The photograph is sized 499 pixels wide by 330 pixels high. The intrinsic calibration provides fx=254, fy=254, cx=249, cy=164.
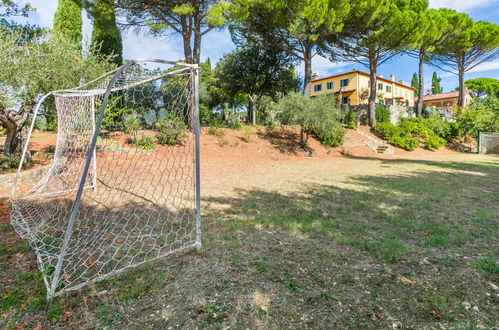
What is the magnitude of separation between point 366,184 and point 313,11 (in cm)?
1094

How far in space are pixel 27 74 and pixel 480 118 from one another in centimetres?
2623

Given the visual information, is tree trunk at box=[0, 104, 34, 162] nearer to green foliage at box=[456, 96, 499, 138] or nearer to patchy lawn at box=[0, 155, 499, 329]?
patchy lawn at box=[0, 155, 499, 329]

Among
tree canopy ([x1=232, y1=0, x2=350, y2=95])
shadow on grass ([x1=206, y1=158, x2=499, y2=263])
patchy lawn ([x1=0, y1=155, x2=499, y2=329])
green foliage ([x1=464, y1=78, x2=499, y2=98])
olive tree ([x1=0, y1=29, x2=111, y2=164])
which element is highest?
green foliage ([x1=464, y1=78, x2=499, y2=98])

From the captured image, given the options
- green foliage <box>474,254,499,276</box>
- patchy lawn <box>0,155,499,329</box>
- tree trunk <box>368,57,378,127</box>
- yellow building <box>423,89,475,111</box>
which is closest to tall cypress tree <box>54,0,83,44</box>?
patchy lawn <box>0,155,499,329</box>

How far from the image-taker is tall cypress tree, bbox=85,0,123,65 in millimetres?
12094

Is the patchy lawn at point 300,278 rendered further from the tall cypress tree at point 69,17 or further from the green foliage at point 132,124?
the tall cypress tree at point 69,17

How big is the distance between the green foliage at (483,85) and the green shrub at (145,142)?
2353 inches

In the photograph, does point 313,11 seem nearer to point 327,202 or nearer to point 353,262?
point 327,202

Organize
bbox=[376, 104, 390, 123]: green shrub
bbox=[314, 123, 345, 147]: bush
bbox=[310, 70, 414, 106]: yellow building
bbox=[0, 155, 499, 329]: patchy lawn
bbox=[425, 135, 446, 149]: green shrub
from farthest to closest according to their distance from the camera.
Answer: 1. bbox=[310, 70, 414, 106]: yellow building
2. bbox=[376, 104, 390, 123]: green shrub
3. bbox=[425, 135, 446, 149]: green shrub
4. bbox=[314, 123, 345, 147]: bush
5. bbox=[0, 155, 499, 329]: patchy lawn

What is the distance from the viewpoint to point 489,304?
1.96m

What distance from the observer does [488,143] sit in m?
18.2

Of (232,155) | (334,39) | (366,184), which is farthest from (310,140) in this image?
(366,184)

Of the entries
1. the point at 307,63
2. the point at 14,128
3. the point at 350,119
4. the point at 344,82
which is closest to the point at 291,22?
the point at 307,63

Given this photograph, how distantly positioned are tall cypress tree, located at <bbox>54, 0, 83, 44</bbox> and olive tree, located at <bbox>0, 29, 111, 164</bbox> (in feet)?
21.8
